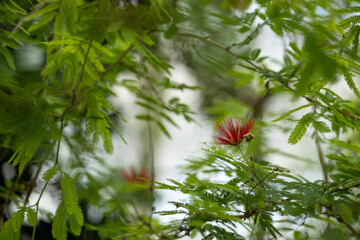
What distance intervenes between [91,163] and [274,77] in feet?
1.72

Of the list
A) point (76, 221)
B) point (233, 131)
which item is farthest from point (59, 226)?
point (233, 131)

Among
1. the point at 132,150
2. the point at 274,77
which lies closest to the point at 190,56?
the point at 274,77

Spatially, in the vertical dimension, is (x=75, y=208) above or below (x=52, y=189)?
below

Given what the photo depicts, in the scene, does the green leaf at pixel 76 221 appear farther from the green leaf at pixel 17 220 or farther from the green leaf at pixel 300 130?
the green leaf at pixel 300 130

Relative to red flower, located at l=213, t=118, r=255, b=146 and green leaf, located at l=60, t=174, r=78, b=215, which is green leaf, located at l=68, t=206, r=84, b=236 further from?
red flower, located at l=213, t=118, r=255, b=146

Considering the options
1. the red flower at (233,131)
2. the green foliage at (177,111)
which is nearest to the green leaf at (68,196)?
the green foliage at (177,111)

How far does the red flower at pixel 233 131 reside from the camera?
569 mm

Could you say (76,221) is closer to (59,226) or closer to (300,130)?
(59,226)

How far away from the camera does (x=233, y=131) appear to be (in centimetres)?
57

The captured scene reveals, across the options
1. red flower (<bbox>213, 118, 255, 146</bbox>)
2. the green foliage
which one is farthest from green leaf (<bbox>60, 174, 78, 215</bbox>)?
red flower (<bbox>213, 118, 255, 146</bbox>)

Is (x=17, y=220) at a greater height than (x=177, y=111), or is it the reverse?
(x=177, y=111)

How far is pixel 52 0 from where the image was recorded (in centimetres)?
52

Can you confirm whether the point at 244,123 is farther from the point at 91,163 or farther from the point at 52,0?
the point at 91,163

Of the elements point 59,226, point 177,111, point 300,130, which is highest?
point 177,111
